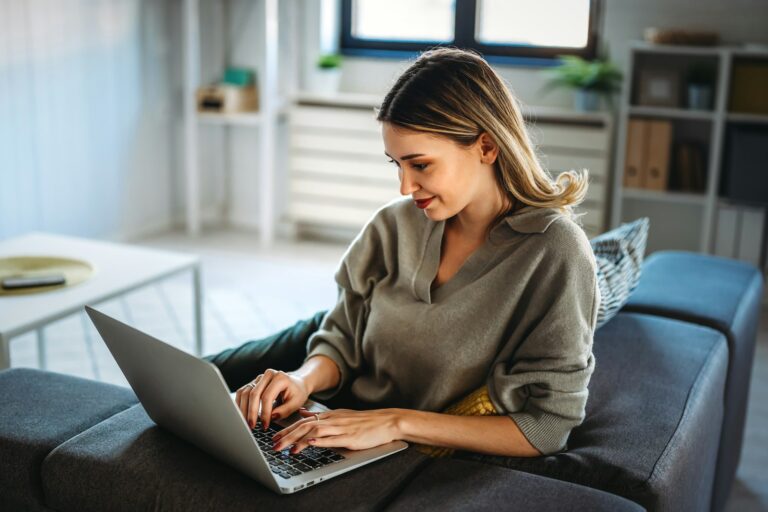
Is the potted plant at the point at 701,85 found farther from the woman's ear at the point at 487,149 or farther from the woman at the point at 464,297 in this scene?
the woman's ear at the point at 487,149

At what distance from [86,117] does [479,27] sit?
1.82 meters

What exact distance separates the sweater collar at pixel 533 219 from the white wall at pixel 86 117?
2.75 meters

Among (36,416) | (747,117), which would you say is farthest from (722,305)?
(747,117)

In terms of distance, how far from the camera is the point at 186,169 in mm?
4602

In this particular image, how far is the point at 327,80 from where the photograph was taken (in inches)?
171

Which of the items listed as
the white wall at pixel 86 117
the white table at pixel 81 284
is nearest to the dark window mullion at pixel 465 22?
the white wall at pixel 86 117

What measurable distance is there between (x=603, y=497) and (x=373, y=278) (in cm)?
57

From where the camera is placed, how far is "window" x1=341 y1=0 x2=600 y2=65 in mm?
Result: 4105

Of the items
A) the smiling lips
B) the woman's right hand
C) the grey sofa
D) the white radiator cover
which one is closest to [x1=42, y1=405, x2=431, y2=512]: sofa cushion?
the grey sofa

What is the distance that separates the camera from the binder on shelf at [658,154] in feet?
12.3

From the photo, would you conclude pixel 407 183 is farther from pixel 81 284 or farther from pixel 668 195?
pixel 668 195

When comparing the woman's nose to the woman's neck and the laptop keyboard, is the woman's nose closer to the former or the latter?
the woman's neck

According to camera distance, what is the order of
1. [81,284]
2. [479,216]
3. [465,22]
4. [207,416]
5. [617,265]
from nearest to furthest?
[207,416] → [479,216] → [617,265] → [81,284] → [465,22]

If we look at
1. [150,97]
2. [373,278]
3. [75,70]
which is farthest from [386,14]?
[373,278]
